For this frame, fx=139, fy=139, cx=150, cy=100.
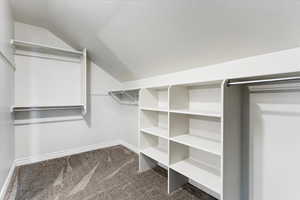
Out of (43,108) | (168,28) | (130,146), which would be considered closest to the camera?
(168,28)

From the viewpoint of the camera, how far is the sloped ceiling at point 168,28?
91cm

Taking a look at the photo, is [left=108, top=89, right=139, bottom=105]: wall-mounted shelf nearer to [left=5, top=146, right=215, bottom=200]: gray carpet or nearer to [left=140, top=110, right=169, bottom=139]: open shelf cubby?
[left=140, top=110, right=169, bottom=139]: open shelf cubby

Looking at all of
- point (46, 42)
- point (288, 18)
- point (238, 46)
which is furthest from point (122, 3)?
point (46, 42)

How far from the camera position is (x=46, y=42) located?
8.33 ft

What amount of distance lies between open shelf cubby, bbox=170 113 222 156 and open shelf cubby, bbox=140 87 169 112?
0.41m

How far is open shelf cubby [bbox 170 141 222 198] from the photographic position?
53.1 inches

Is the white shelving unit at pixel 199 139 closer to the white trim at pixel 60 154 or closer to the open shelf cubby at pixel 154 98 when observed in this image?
the open shelf cubby at pixel 154 98

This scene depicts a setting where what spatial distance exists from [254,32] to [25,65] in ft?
10.2

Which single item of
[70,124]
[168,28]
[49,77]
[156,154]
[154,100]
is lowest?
[156,154]

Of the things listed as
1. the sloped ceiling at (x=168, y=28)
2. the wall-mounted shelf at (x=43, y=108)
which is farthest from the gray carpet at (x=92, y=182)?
the sloped ceiling at (x=168, y=28)

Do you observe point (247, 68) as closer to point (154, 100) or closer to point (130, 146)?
point (154, 100)

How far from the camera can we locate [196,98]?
5.49ft

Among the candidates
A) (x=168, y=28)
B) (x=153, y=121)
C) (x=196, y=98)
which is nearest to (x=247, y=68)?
(x=196, y=98)

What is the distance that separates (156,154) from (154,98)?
820 mm
